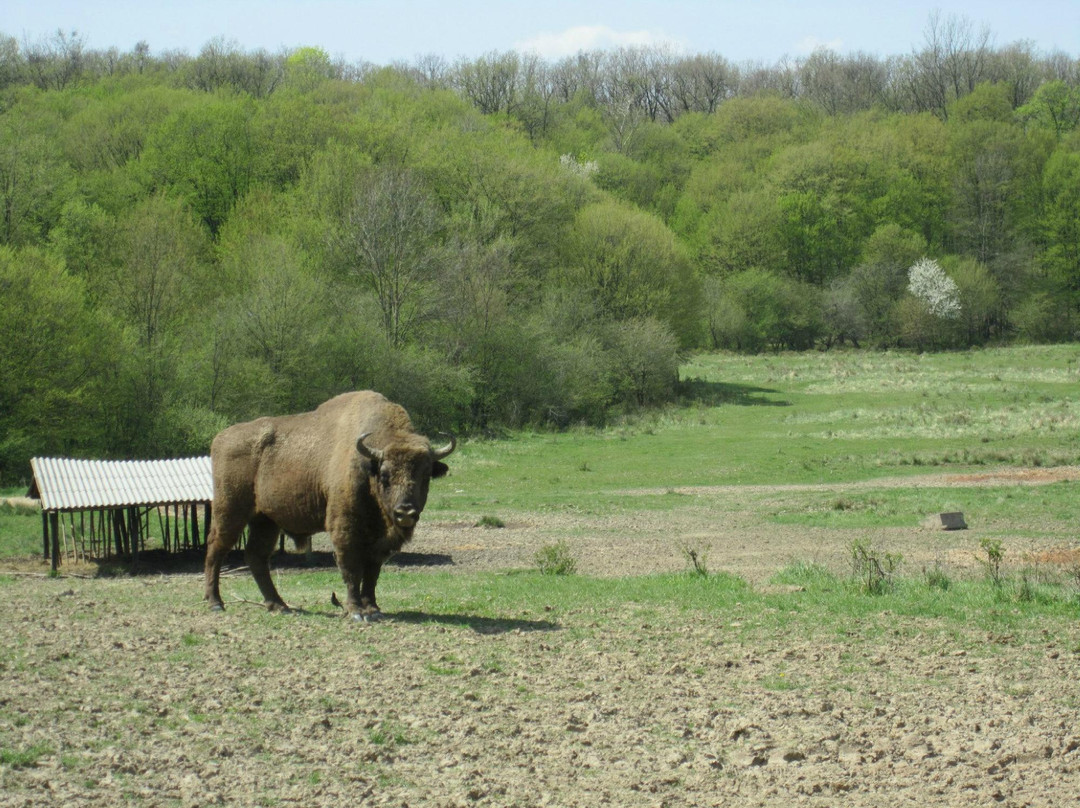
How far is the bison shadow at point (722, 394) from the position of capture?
71250 millimetres

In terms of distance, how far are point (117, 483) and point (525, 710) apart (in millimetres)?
17710

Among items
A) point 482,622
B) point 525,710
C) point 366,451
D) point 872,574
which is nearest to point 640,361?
point 872,574

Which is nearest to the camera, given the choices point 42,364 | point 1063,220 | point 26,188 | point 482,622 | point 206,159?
point 482,622

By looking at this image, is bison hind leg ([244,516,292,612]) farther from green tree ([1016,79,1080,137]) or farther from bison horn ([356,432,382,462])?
green tree ([1016,79,1080,137])

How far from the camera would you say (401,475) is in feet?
43.6

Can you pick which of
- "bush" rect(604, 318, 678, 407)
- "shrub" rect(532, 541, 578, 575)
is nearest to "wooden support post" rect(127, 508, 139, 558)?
"shrub" rect(532, 541, 578, 575)

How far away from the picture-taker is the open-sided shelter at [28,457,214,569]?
23234mm

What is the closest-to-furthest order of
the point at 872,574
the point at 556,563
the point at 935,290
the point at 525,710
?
the point at 525,710 → the point at 872,574 → the point at 556,563 → the point at 935,290

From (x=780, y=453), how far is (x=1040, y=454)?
397 inches

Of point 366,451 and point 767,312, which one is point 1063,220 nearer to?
point 767,312

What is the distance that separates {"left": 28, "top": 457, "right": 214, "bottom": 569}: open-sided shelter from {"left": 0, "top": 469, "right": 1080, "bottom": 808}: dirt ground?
873cm

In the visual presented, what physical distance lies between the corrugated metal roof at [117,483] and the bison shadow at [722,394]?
159 ft

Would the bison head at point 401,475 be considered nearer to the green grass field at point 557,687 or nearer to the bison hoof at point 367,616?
the bison hoof at point 367,616

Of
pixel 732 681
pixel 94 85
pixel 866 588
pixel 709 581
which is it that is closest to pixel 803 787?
pixel 732 681
